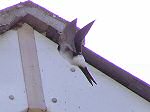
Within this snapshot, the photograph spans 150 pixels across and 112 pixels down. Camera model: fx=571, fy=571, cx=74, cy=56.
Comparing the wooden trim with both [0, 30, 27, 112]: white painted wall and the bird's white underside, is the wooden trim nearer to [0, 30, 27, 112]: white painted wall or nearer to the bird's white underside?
[0, 30, 27, 112]: white painted wall

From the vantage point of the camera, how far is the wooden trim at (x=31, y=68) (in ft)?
11.8

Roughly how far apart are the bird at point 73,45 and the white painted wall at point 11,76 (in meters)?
0.31

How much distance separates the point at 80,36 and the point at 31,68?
1.40ft

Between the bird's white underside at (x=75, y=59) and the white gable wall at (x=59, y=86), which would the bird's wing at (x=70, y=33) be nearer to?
the bird's white underside at (x=75, y=59)

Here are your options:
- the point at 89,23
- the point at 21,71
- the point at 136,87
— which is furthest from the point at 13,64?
the point at 136,87

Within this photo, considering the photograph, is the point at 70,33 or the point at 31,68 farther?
the point at 31,68

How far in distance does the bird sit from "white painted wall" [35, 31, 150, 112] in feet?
0.34

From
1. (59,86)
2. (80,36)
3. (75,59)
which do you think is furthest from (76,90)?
(80,36)

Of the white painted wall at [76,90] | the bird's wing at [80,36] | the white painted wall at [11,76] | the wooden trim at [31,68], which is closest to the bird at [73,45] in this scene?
the bird's wing at [80,36]

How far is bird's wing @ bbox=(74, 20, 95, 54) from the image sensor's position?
11.4 ft

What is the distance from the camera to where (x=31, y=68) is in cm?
379

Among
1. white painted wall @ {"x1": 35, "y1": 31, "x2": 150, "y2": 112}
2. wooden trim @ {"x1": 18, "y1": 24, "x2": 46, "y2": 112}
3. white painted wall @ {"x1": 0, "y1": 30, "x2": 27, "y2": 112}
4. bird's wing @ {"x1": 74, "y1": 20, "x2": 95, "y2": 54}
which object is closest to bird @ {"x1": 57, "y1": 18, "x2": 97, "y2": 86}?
bird's wing @ {"x1": 74, "y1": 20, "x2": 95, "y2": 54}

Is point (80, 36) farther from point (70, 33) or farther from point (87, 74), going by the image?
point (87, 74)

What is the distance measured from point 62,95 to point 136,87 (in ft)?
1.85
